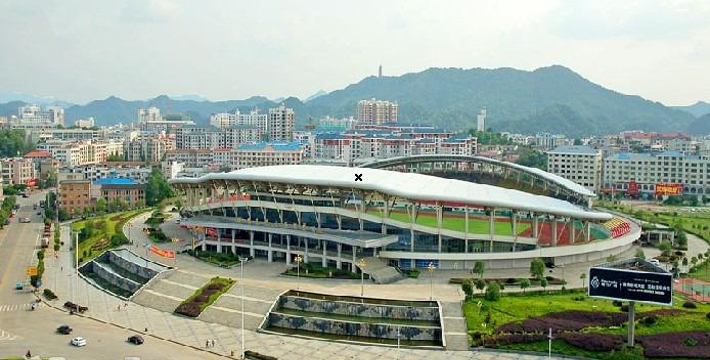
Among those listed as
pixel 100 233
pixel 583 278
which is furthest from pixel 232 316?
pixel 100 233

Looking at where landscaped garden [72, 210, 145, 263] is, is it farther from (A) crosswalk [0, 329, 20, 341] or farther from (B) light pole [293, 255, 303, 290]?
(A) crosswalk [0, 329, 20, 341]

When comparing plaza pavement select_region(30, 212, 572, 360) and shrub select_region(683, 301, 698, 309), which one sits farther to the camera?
shrub select_region(683, 301, 698, 309)

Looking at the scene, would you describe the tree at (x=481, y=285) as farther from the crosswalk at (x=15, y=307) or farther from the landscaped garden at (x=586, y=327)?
the crosswalk at (x=15, y=307)

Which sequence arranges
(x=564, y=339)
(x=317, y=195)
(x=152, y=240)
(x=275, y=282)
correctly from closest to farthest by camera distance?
(x=564, y=339) < (x=275, y=282) < (x=317, y=195) < (x=152, y=240)

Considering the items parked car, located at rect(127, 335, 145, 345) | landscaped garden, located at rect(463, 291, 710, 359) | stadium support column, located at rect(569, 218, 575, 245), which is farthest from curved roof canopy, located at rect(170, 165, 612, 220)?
parked car, located at rect(127, 335, 145, 345)

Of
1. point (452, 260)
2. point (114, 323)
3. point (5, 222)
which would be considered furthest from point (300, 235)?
point (5, 222)

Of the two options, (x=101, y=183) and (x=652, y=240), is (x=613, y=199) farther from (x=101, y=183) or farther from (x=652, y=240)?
(x=101, y=183)
